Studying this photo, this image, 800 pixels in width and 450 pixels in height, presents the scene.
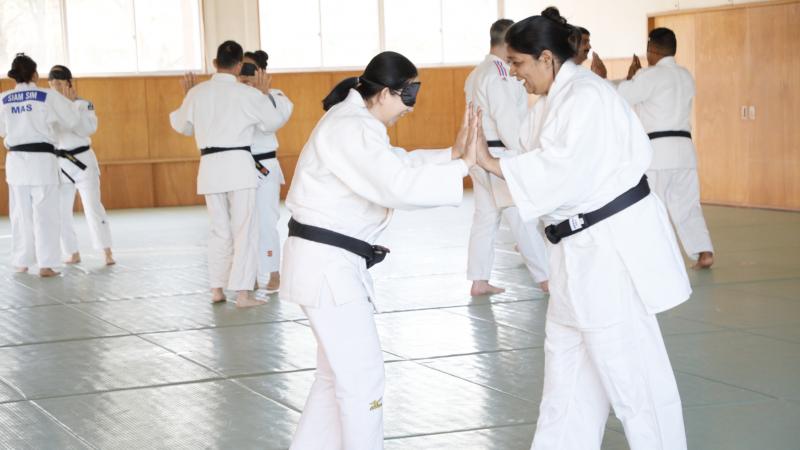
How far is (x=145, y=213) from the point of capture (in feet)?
44.4

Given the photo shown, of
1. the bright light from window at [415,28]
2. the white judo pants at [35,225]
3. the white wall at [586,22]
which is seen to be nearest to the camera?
the white judo pants at [35,225]

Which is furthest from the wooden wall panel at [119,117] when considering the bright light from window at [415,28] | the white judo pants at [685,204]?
the white judo pants at [685,204]

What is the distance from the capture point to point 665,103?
7.48 m

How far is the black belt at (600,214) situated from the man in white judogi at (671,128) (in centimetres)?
433

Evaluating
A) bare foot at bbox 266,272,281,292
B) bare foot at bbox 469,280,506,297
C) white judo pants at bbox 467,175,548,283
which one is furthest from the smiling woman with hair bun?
bare foot at bbox 266,272,281,292

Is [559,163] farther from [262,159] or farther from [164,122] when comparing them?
[164,122]

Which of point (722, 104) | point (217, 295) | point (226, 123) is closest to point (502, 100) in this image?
point (226, 123)

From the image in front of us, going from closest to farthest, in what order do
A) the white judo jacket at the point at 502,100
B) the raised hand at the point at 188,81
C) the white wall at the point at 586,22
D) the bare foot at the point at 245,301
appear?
the white judo jacket at the point at 502,100 → the bare foot at the point at 245,301 → the raised hand at the point at 188,81 → the white wall at the point at 586,22

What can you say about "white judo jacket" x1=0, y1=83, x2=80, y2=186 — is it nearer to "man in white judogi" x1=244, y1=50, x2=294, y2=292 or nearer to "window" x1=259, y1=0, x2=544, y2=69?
"man in white judogi" x1=244, y1=50, x2=294, y2=292

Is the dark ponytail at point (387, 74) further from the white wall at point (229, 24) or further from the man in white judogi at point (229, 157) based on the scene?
the white wall at point (229, 24)

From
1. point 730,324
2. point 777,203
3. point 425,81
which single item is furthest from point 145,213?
point 730,324

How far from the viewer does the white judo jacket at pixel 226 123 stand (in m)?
6.68

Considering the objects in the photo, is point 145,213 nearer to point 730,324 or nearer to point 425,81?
point 425,81

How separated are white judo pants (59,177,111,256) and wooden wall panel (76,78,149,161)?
5.07 metres
